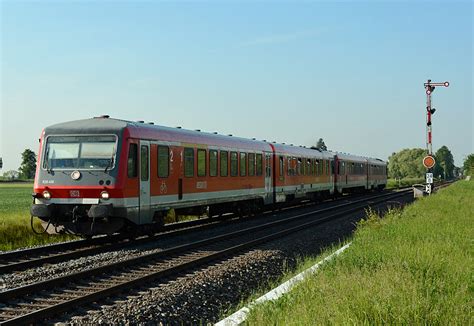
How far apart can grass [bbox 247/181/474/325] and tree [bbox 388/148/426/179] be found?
538 feet

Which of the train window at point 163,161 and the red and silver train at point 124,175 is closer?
the red and silver train at point 124,175

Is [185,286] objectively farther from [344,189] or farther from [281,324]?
[344,189]

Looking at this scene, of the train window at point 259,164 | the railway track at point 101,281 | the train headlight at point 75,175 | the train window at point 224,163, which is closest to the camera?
the railway track at point 101,281

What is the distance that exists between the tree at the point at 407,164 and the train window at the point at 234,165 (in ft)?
506

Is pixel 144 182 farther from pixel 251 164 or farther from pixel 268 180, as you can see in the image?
pixel 268 180

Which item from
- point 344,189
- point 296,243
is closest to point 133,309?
point 296,243

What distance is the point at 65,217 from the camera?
14172 millimetres

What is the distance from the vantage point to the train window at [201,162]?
17.9 meters

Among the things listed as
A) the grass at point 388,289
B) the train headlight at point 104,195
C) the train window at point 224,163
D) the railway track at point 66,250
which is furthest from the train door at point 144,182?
the grass at point 388,289

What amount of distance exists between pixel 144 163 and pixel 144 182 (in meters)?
0.48

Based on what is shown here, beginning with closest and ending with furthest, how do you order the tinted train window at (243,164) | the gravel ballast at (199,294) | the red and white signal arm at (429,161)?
the gravel ballast at (199,294) < the tinted train window at (243,164) < the red and white signal arm at (429,161)

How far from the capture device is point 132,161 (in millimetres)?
14195

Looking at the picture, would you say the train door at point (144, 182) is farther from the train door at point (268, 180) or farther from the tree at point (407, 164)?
the tree at point (407, 164)

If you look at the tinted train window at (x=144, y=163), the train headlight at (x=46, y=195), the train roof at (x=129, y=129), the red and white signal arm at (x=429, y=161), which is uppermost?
the train roof at (x=129, y=129)
